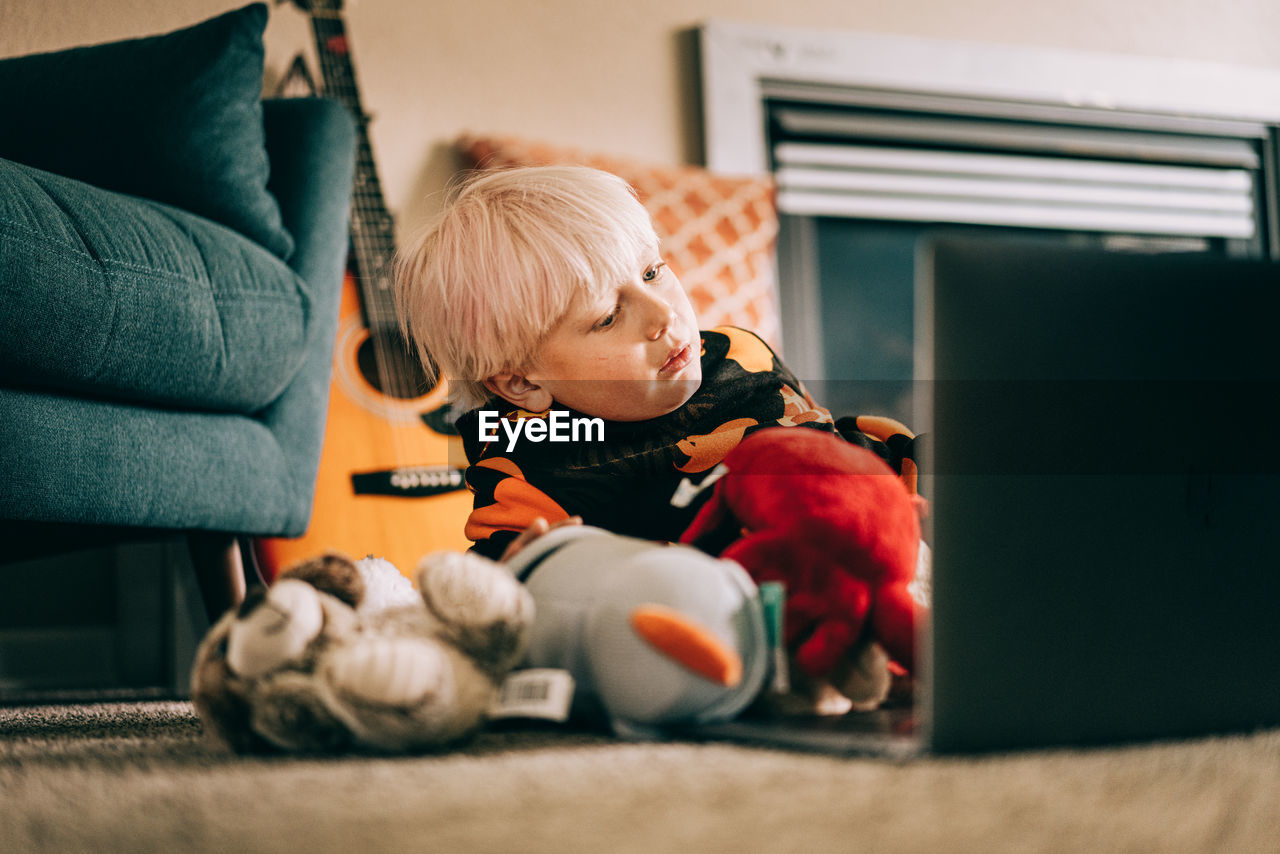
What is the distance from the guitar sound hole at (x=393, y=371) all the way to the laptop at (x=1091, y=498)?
1026 mm

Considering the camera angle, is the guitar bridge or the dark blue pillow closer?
the dark blue pillow

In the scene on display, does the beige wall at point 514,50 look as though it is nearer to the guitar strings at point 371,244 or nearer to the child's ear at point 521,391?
the guitar strings at point 371,244

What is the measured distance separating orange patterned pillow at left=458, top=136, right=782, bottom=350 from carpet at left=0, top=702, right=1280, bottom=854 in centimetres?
130

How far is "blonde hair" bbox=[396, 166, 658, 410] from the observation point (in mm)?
707

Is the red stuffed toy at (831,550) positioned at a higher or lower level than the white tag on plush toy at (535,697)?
higher

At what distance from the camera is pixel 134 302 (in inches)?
31.3

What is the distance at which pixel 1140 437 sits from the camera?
40 centimetres

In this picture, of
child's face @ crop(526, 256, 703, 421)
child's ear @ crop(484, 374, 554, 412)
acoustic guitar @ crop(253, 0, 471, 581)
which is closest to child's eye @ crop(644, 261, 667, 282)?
child's face @ crop(526, 256, 703, 421)

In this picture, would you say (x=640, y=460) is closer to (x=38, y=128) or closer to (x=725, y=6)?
(x=38, y=128)

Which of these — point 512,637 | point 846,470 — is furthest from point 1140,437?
point 512,637

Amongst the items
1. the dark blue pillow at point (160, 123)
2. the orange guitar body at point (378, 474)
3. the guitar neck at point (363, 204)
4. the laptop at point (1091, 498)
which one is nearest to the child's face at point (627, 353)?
the laptop at point (1091, 498)

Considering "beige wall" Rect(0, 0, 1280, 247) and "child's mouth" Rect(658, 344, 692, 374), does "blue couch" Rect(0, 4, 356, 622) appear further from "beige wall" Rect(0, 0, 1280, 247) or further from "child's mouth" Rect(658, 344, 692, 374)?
"beige wall" Rect(0, 0, 1280, 247)

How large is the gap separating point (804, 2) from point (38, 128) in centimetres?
148

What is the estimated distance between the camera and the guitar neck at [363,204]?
1398 millimetres
